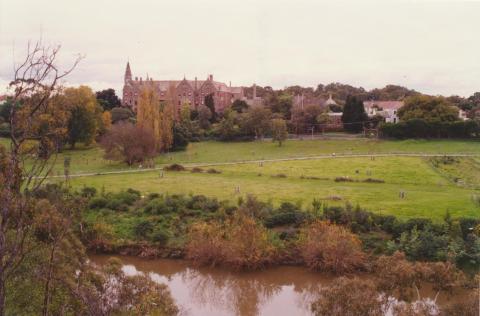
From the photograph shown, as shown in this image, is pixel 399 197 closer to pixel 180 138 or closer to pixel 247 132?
pixel 180 138

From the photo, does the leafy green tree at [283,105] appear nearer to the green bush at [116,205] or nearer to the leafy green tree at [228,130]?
the leafy green tree at [228,130]

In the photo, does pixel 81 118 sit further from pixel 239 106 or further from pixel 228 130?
pixel 239 106

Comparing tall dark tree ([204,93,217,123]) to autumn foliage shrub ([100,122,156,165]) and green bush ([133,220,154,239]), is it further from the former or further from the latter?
green bush ([133,220,154,239])

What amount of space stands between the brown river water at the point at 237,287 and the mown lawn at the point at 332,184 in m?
7.75

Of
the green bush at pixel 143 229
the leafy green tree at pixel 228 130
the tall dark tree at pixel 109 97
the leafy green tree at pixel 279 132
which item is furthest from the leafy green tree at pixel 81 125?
the green bush at pixel 143 229

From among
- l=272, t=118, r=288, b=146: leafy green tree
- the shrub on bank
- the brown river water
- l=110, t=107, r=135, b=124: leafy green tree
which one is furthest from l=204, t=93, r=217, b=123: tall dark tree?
the brown river water

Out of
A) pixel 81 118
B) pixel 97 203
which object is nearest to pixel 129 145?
pixel 81 118

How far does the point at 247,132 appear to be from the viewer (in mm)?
60031

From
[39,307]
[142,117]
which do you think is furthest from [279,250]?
[142,117]

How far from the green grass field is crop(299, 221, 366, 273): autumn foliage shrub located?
19.7 feet

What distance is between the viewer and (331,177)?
3456 centimetres

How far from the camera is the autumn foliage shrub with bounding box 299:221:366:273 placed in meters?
18.5

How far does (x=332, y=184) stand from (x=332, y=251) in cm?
1382

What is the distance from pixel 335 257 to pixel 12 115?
15.3m
